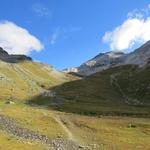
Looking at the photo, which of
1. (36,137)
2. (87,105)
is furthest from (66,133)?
(87,105)

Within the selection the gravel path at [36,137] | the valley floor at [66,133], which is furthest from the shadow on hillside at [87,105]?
the gravel path at [36,137]

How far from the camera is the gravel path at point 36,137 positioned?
72881mm

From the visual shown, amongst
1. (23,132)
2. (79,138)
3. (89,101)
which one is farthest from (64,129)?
(89,101)

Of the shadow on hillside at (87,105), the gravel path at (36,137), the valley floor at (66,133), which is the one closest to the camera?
the valley floor at (66,133)

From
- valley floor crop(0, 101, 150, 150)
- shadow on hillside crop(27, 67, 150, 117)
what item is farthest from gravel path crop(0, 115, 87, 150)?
shadow on hillside crop(27, 67, 150, 117)

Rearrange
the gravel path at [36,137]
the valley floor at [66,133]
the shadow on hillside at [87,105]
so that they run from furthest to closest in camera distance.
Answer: the shadow on hillside at [87,105] → the gravel path at [36,137] → the valley floor at [66,133]

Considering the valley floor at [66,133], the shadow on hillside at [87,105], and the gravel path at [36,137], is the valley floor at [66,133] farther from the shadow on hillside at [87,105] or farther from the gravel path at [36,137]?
the shadow on hillside at [87,105]

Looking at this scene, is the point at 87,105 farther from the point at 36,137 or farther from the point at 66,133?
the point at 36,137

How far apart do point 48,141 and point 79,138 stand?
12042mm

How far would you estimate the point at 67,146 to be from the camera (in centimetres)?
7362

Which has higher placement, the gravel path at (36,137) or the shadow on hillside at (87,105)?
the shadow on hillside at (87,105)

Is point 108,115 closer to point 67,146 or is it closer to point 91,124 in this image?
point 91,124

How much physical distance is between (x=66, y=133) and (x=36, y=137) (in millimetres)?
12508

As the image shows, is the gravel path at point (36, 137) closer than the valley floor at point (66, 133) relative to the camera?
No
